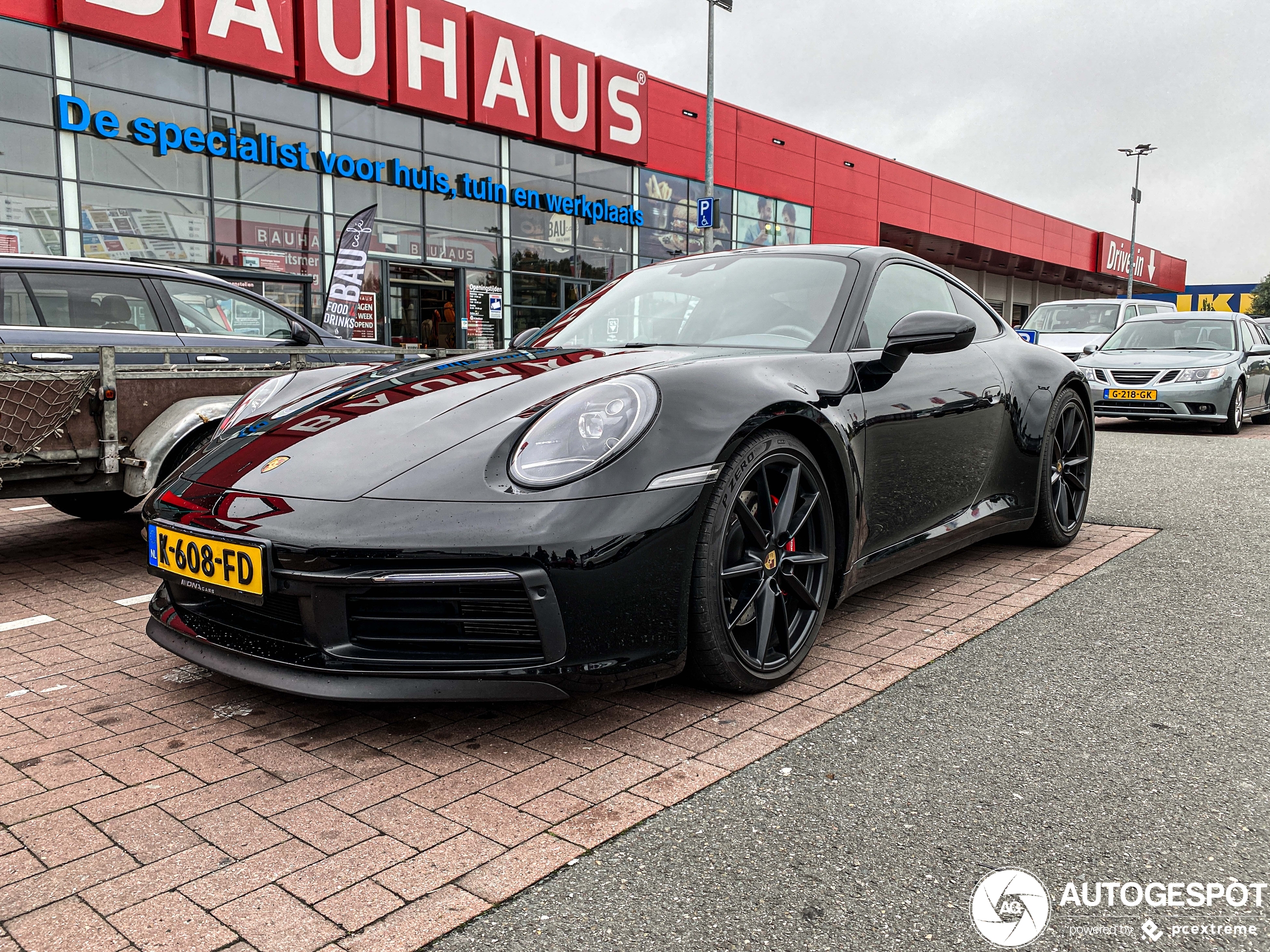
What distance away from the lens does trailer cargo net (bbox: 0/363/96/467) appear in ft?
→ 12.5

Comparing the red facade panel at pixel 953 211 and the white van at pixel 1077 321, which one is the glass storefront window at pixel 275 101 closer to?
the white van at pixel 1077 321

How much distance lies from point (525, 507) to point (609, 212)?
21.2 metres

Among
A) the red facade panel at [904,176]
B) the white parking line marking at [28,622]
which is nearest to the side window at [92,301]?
the white parking line marking at [28,622]

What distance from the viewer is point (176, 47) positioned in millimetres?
14531

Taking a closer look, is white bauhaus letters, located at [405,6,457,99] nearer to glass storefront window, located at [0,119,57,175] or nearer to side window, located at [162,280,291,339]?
glass storefront window, located at [0,119,57,175]

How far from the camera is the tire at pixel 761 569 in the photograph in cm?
255

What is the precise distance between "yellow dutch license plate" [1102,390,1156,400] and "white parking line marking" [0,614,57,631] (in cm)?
1100

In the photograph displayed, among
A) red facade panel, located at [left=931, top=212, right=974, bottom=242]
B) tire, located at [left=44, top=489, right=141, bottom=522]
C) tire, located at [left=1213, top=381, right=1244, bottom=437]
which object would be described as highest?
red facade panel, located at [left=931, top=212, right=974, bottom=242]

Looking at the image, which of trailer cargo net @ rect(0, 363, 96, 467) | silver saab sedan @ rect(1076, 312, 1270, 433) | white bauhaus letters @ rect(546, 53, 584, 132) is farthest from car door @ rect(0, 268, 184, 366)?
white bauhaus letters @ rect(546, 53, 584, 132)

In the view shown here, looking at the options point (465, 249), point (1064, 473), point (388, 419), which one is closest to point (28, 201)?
point (465, 249)

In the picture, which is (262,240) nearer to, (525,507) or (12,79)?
(12,79)

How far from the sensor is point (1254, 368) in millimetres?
12117

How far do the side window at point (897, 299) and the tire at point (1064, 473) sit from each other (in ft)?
2.91

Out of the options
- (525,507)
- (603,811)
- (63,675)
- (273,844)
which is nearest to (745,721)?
(603,811)
